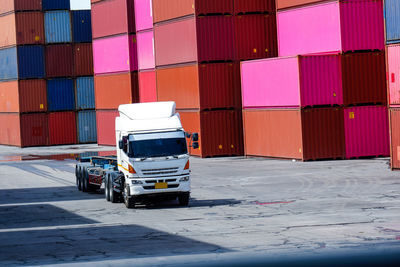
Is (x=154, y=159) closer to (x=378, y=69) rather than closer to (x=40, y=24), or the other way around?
(x=378, y=69)

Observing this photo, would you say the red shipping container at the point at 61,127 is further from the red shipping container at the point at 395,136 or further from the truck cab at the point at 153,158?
the truck cab at the point at 153,158

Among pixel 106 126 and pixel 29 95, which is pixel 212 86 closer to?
pixel 106 126

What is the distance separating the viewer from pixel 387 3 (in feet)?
116

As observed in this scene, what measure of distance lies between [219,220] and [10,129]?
167 ft

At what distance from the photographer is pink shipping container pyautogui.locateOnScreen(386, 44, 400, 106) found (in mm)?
35281

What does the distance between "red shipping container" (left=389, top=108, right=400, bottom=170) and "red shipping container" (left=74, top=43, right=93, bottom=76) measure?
3850 centimetres

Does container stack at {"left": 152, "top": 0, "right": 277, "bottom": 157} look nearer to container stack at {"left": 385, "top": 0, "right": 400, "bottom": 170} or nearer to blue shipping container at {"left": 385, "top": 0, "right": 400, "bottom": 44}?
container stack at {"left": 385, "top": 0, "right": 400, "bottom": 170}

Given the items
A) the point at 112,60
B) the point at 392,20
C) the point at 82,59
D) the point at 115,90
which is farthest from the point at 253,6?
the point at 82,59

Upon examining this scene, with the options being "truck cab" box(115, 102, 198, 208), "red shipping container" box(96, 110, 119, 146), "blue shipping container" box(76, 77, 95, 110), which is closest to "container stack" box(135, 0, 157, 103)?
"red shipping container" box(96, 110, 119, 146)

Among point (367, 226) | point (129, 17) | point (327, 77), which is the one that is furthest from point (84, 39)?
point (367, 226)

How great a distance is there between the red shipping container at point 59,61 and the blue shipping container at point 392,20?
38.2m

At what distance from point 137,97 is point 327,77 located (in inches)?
867

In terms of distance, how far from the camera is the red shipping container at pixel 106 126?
62516mm

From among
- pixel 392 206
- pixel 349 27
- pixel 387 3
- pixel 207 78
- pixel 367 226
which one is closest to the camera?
pixel 367 226
